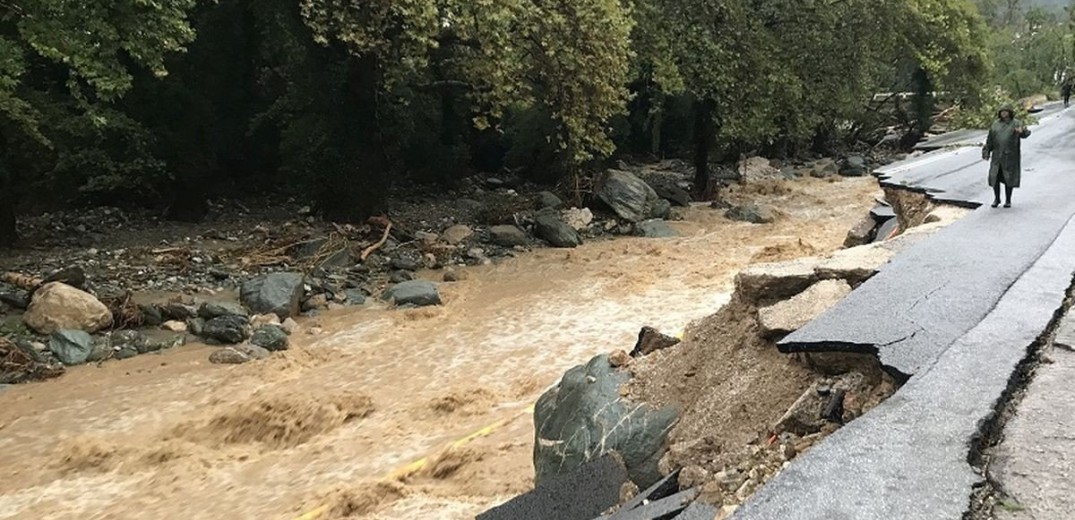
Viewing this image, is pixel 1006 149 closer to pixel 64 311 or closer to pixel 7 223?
pixel 64 311

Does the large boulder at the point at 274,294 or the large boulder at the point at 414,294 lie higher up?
the large boulder at the point at 274,294

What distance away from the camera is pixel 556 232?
57.6 ft

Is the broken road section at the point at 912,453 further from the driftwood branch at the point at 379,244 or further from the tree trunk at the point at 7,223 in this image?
the tree trunk at the point at 7,223

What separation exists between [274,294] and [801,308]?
31.7ft

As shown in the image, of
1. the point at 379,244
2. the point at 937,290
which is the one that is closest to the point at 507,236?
the point at 379,244

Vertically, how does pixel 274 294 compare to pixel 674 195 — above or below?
above

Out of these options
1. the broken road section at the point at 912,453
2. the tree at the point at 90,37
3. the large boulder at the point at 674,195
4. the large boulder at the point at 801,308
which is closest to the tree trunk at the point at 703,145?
→ the large boulder at the point at 674,195

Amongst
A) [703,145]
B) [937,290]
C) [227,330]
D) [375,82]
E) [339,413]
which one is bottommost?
[339,413]

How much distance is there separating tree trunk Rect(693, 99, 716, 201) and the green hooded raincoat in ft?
47.9

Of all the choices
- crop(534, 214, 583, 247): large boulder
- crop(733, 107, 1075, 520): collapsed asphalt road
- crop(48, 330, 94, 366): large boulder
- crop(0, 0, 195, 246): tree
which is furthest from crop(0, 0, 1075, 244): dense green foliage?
crop(733, 107, 1075, 520): collapsed asphalt road

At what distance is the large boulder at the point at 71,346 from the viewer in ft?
33.9

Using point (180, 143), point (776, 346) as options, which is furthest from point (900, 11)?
point (776, 346)

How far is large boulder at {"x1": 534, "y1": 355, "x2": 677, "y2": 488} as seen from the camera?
173 inches

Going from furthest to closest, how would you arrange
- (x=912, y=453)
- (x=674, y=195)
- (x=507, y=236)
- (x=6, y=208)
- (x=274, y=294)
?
(x=674, y=195) < (x=507, y=236) < (x=6, y=208) < (x=274, y=294) < (x=912, y=453)
